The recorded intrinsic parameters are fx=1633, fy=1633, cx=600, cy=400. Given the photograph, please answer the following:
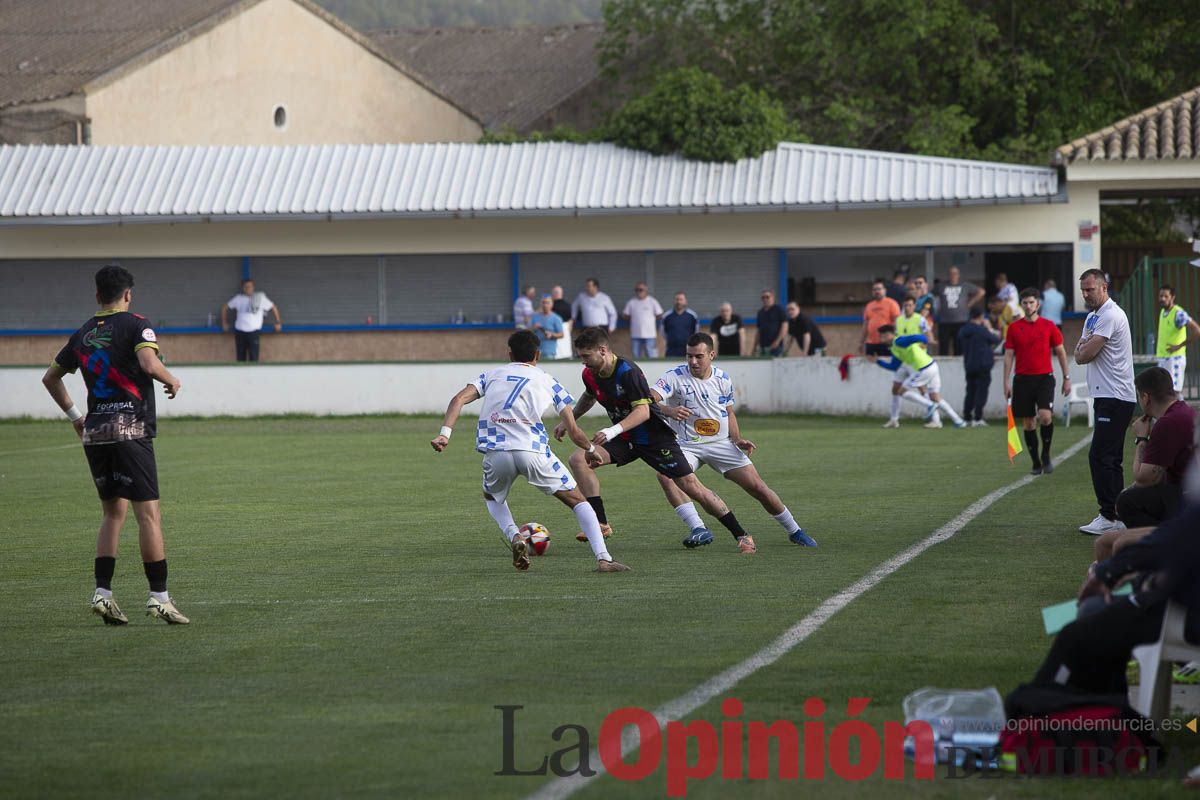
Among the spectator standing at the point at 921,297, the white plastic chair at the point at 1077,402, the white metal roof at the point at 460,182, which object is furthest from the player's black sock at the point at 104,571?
the white metal roof at the point at 460,182

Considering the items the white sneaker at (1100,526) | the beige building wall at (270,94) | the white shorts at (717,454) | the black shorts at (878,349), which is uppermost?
the beige building wall at (270,94)

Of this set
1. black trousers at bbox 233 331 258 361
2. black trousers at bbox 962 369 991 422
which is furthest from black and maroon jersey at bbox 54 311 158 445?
black trousers at bbox 233 331 258 361

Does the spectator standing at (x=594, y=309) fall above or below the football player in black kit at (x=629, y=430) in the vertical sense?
above

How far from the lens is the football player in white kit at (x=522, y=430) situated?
11242 millimetres

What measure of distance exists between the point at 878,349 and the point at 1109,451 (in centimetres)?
1539

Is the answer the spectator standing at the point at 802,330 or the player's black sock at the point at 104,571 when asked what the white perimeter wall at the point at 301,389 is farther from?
the player's black sock at the point at 104,571

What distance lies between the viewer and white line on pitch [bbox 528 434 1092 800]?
19.5 feet

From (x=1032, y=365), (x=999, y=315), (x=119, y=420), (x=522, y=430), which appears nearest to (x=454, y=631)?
(x=119, y=420)

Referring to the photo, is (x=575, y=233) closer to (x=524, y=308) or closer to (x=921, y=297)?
(x=524, y=308)

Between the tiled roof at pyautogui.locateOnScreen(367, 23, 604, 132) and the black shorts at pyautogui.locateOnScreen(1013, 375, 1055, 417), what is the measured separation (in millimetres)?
31449

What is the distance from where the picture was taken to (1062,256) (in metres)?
33.4

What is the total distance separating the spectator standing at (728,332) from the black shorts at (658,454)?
18.4 metres

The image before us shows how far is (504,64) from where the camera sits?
56.1 meters

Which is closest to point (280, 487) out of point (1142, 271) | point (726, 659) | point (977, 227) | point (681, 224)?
point (726, 659)
